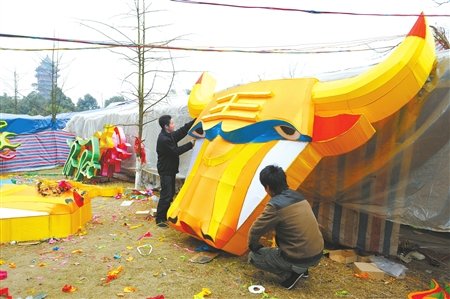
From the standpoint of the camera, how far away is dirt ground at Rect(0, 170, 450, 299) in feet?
10.4

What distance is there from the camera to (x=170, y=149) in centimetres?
531

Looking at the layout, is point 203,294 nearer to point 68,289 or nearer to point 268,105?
point 68,289

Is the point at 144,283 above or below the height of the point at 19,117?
below

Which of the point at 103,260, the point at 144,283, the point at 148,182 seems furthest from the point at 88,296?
the point at 148,182

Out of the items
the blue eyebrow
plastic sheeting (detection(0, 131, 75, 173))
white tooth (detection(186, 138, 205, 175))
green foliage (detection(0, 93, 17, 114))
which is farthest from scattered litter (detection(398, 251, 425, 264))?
green foliage (detection(0, 93, 17, 114))

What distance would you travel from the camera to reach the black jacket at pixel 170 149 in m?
5.33

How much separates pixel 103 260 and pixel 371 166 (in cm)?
347

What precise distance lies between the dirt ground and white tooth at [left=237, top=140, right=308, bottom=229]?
0.67 m

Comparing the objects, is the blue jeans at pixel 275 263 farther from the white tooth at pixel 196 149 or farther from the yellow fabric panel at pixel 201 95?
the yellow fabric panel at pixel 201 95

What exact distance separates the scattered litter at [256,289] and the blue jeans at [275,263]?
190mm

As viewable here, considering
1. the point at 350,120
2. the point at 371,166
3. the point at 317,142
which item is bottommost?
the point at 371,166

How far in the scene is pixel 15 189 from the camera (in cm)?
519

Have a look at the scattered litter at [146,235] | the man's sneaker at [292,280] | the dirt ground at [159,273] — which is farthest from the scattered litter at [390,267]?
the scattered litter at [146,235]

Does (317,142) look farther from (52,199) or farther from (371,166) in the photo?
(52,199)
